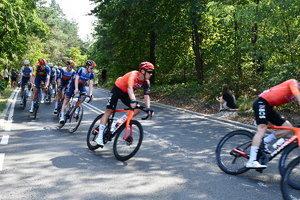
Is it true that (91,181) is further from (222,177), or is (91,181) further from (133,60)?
(133,60)

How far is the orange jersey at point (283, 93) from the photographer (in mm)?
4672

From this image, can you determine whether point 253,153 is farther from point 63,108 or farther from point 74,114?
point 63,108

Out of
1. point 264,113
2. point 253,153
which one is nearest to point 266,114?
point 264,113

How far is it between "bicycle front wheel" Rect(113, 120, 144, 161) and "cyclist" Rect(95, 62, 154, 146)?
1.36ft

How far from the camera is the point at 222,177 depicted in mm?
→ 5367

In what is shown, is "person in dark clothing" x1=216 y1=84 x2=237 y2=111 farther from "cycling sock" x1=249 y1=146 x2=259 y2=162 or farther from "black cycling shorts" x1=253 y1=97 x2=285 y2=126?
"cycling sock" x1=249 y1=146 x2=259 y2=162

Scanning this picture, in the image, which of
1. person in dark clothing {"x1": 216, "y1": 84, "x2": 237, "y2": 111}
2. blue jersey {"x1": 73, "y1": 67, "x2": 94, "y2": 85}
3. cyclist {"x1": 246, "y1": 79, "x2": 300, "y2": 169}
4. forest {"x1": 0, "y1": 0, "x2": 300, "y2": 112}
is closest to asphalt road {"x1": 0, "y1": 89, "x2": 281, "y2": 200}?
cyclist {"x1": 246, "y1": 79, "x2": 300, "y2": 169}

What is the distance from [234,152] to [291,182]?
4.50ft

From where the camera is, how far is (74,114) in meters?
9.30

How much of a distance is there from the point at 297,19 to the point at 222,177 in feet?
27.3

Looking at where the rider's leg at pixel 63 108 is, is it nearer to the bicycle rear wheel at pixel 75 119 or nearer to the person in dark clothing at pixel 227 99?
the bicycle rear wheel at pixel 75 119

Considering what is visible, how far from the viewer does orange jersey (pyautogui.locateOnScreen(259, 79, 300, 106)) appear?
4672 millimetres

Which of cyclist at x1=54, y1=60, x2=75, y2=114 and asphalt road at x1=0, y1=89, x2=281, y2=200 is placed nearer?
asphalt road at x1=0, y1=89, x2=281, y2=200

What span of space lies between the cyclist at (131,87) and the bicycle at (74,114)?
253 cm
